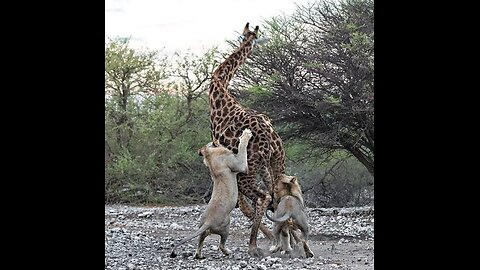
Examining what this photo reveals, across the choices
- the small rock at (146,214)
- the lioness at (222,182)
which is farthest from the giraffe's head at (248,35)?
the small rock at (146,214)

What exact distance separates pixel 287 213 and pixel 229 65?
0.75 meters

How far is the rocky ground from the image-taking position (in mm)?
2688

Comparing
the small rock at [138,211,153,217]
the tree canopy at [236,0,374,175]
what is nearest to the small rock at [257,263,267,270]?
the tree canopy at [236,0,374,175]

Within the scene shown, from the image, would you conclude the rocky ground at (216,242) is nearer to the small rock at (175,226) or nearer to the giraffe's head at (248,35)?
the small rock at (175,226)

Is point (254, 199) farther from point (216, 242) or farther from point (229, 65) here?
point (216, 242)

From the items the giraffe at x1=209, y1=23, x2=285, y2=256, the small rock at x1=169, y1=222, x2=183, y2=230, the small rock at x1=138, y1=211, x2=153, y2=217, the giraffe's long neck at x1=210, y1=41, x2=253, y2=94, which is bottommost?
the small rock at x1=169, y1=222, x2=183, y2=230

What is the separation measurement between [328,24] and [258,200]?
2.13 m

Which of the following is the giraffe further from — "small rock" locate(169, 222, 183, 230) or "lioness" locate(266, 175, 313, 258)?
"small rock" locate(169, 222, 183, 230)

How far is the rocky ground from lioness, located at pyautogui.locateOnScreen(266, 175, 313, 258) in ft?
0.19

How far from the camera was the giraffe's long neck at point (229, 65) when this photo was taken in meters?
3.00
